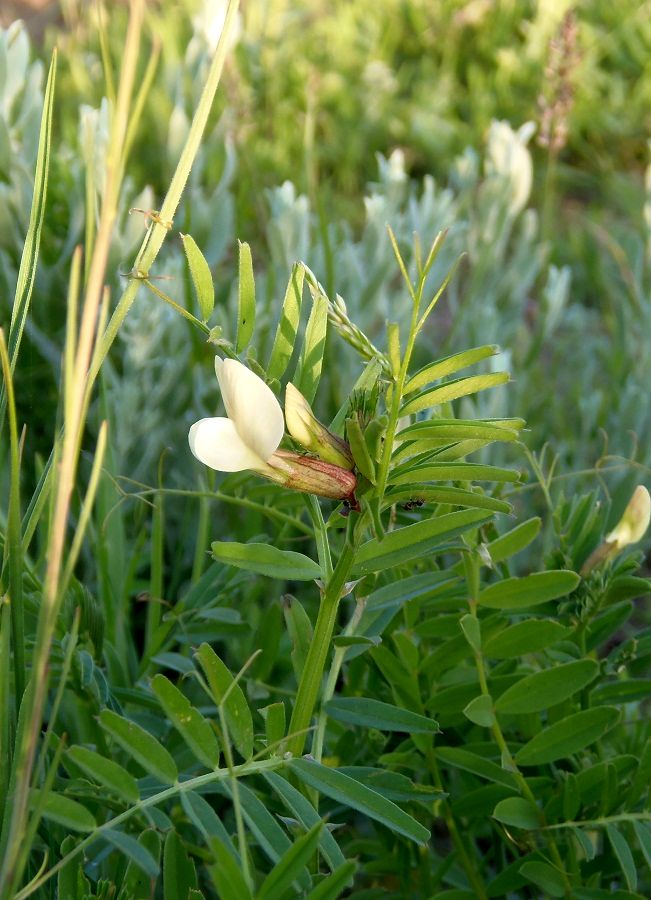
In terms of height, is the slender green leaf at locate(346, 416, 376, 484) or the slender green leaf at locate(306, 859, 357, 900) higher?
the slender green leaf at locate(346, 416, 376, 484)

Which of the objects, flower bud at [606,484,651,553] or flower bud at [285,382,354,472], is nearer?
flower bud at [285,382,354,472]

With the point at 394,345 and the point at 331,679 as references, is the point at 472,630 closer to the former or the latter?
the point at 331,679

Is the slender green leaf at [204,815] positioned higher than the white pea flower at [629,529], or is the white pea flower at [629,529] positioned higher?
the white pea flower at [629,529]

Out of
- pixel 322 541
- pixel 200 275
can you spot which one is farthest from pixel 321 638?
pixel 200 275

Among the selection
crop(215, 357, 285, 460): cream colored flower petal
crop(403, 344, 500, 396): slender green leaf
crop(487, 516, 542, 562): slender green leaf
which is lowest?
crop(487, 516, 542, 562): slender green leaf

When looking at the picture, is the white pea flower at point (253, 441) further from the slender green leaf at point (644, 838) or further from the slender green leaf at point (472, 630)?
the slender green leaf at point (644, 838)

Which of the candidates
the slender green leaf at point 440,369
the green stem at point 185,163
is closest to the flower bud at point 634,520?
the slender green leaf at point 440,369

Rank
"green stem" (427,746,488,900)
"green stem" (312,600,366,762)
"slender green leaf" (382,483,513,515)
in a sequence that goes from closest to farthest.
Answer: "slender green leaf" (382,483,513,515) < "green stem" (312,600,366,762) < "green stem" (427,746,488,900)

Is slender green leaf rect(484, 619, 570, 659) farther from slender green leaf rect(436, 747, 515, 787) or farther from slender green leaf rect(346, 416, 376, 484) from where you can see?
slender green leaf rect(346, 416, 376, 484)

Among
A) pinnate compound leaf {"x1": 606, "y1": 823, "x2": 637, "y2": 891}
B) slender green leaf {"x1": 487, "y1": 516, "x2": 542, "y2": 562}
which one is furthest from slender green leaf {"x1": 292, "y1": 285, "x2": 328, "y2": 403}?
pinnate compound leaf {"x1": 606, "y1": 823, "x2": 637, "y2": 891}
